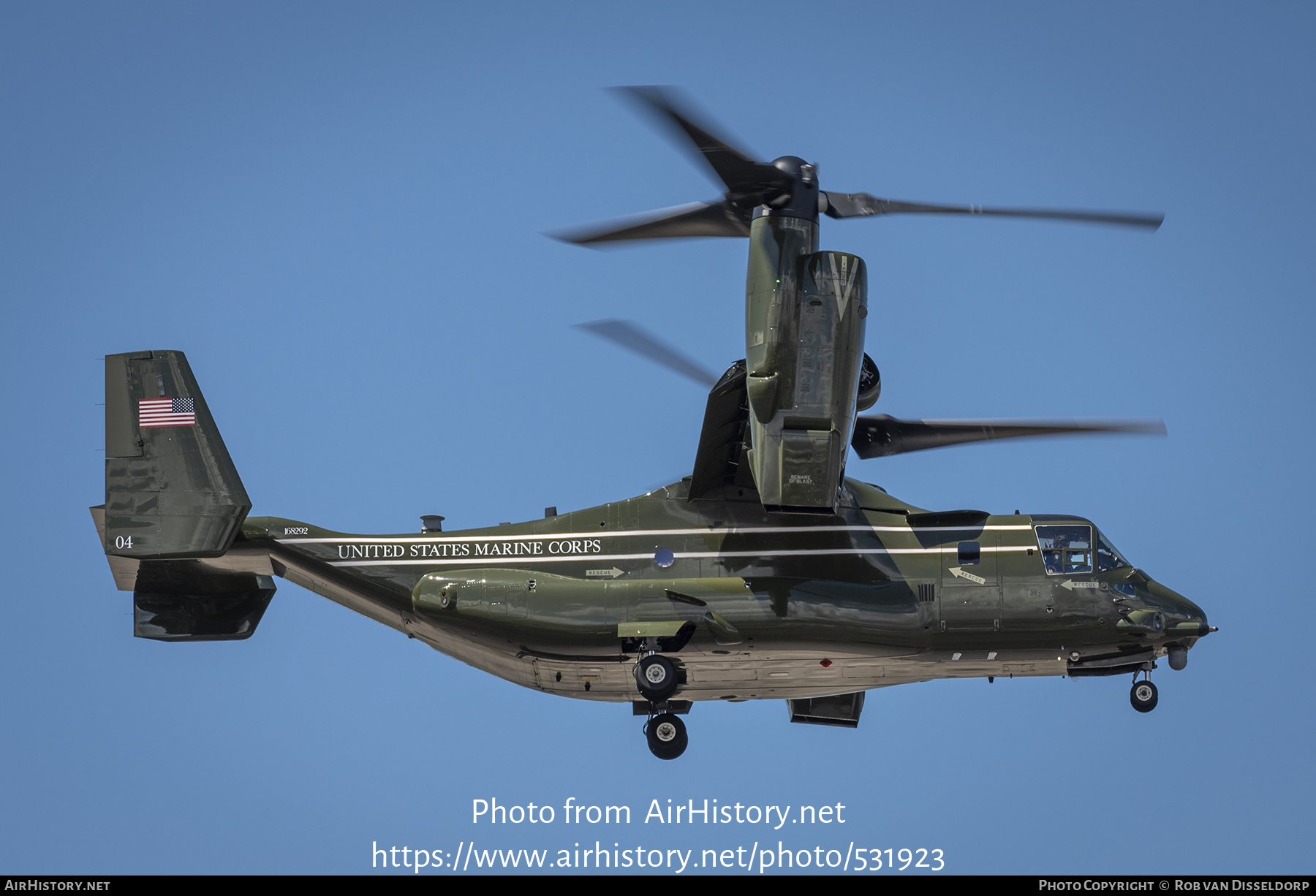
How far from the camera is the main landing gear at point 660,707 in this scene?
1944 cm

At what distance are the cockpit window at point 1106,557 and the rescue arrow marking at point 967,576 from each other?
1.55m

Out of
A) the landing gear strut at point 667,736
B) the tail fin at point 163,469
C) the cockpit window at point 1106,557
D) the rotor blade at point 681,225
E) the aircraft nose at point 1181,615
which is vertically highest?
the rotor blade at point 681,225

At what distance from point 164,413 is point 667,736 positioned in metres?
8.09

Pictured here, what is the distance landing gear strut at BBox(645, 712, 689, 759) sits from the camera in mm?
20234

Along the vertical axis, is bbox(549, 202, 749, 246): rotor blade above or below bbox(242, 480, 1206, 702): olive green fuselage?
above

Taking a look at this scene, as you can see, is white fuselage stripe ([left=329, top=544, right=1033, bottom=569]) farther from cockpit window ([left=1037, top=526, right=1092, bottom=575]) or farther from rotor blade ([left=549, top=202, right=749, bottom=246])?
rotor blade ([left=549, top=202, right=749, bottom=246])

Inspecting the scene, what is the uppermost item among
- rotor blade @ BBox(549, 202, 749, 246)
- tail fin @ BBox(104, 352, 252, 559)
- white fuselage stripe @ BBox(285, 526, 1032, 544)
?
rotor blade @ BBox(549, 202, 749, 246)

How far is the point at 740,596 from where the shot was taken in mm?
20047

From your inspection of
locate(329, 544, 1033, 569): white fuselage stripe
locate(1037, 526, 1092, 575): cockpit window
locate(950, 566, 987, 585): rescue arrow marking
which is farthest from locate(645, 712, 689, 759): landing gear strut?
locate(1037, 526, 1092, 575): cockpit window

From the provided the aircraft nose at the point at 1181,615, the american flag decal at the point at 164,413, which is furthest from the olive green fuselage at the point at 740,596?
the american flag decal at the point at 164,413

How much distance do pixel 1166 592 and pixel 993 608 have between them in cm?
235

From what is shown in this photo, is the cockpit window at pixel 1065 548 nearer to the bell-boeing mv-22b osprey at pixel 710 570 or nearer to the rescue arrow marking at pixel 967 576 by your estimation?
the bell-boeing mv-22b osprey at pixel 710 570

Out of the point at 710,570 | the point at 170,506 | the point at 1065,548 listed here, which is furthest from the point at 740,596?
the point at 170,506
